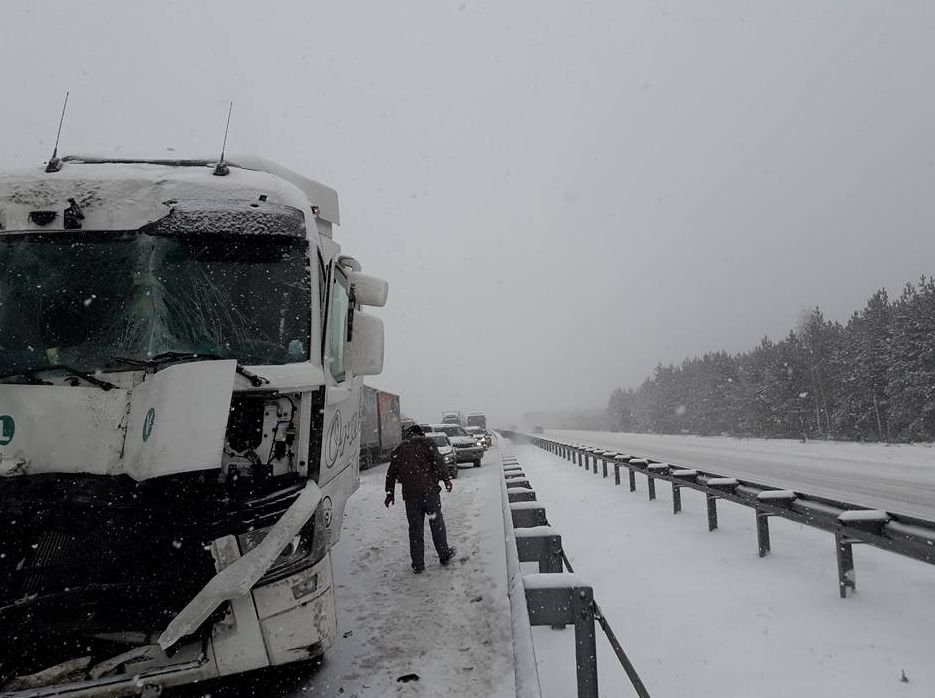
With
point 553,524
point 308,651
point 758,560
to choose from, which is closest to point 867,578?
point 758,560

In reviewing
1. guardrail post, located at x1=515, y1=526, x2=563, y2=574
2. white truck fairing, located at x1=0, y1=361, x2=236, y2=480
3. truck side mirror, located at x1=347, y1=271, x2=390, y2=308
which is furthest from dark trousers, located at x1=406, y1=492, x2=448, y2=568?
white truck fairing, located at x1=0, y1=361, x2=236, y2=480

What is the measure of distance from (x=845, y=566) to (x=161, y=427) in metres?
5.38

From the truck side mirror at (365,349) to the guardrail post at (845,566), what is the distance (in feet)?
14.0

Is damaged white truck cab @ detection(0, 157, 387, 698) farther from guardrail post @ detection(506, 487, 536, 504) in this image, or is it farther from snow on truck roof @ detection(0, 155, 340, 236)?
guardrail post @ detection(506, 487, 536, 504)

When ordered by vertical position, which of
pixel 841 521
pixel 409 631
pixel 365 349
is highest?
pixel 365 349

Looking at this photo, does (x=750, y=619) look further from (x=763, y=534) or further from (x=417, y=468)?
(x=417, y=468)

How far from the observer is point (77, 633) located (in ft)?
9.23

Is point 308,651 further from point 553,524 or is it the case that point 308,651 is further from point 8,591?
point 553,524

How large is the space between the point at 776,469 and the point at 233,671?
19647mm

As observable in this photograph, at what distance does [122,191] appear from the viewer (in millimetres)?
3979

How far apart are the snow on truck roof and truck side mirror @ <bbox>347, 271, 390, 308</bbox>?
928 mm

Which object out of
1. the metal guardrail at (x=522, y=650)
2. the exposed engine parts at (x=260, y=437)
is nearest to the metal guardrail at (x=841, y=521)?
the metal guardrail at (x=522, y=650)

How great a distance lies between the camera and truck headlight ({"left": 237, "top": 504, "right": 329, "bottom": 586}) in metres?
3.07

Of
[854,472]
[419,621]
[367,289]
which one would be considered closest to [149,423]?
[367,289]
